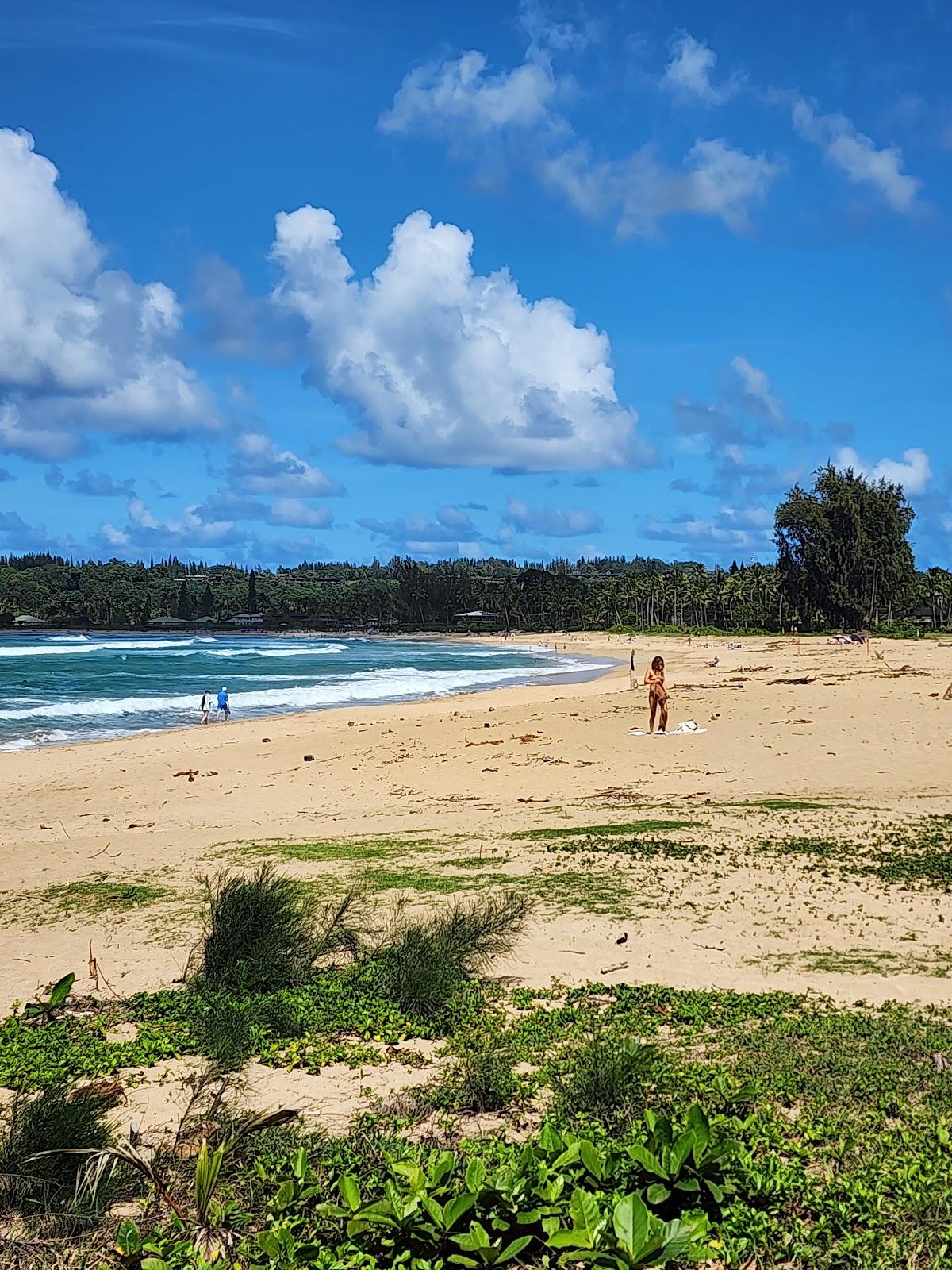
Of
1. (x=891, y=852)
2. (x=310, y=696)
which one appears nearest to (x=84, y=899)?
(x=891, y=852)

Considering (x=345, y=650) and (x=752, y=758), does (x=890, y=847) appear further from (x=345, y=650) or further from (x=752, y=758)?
(x=345, y=650)

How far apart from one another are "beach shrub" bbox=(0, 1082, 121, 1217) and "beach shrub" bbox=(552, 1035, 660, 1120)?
1.75 meters

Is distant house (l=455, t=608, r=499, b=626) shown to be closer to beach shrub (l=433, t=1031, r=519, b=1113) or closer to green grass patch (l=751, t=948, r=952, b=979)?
green grass patch (l=751, t=948, r=952, b=979)

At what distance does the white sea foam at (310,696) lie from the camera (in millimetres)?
33500

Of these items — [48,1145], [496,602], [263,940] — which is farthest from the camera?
[496,602]

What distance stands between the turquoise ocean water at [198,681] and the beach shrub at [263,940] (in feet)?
65.9

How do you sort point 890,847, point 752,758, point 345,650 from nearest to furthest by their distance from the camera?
point 890,847
point 752,758
point 345,650

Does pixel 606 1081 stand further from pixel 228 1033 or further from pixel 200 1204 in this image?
pixel 228 1033

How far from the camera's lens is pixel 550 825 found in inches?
402

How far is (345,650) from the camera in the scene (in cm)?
9056

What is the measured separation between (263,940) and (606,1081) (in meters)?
2.44

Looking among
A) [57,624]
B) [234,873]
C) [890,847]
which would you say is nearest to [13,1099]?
[234,873]

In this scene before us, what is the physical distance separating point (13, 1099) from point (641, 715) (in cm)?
1844

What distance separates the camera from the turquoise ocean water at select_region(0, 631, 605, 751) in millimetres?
31125
